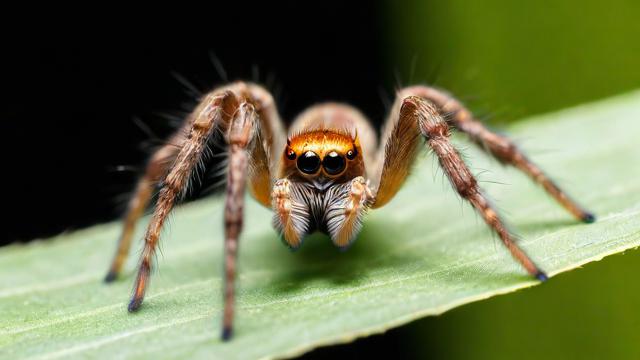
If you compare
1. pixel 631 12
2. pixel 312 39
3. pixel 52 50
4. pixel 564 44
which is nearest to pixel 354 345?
pixel 564 44

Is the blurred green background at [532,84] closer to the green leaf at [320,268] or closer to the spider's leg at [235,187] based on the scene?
the green leaf at [320,268]

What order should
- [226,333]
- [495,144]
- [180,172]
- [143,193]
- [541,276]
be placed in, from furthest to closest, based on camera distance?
[143,193] < [495,144] < [180,172] < [541,276] < [226,333]

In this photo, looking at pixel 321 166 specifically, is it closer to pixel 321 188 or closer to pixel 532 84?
pixel 321 188

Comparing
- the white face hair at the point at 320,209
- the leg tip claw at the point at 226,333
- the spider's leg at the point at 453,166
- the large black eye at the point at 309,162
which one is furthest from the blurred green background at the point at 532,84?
the leg tip claw at the point at 226,333

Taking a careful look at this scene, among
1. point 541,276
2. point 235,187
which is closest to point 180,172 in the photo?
point 235,187

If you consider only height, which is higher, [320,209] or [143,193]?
[143,193]

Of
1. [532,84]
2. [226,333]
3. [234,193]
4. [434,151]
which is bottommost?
[226,333]
